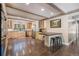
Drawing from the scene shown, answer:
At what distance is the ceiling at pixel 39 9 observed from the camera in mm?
1974

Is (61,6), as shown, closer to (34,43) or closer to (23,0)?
(23,0)

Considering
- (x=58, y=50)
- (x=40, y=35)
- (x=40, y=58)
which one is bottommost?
(x=40, y=58)

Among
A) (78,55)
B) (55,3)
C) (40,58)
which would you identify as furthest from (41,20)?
(78,55)

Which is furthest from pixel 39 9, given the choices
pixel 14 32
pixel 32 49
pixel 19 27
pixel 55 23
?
pixel 32 49

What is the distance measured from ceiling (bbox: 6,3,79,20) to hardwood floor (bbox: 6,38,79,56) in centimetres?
55

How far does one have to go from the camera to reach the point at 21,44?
2.05 meters

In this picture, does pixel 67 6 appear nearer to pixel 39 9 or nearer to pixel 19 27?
pixel 39 9

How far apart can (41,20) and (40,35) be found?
0.34m

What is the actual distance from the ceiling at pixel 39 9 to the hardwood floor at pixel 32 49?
55 centimetres

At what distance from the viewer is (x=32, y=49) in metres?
2.04

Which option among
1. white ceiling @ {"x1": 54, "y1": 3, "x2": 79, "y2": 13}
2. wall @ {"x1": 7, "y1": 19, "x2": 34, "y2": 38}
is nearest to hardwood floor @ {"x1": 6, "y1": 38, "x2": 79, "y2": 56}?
wall @ {"x1": 7, "y1": 19, "x2": 34, "y2": 38}

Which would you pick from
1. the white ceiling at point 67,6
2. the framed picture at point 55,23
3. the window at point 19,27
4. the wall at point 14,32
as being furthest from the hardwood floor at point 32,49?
the white ceiling at point 67,6

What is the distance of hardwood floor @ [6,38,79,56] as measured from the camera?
2.00 meters

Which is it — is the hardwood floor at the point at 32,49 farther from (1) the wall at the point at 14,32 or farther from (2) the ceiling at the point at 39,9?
(2) the ceiling at the point at 39,9
